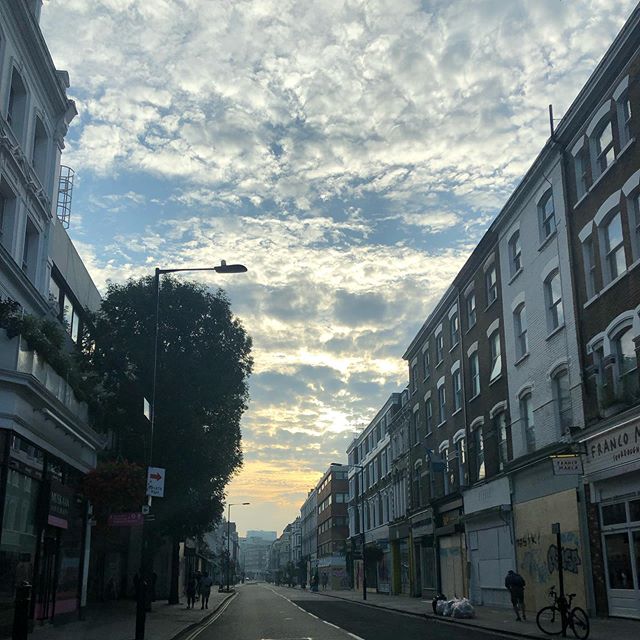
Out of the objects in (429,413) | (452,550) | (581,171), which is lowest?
(452,550)

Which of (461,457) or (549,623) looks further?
(461,457)

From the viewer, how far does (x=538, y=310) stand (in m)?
25.8

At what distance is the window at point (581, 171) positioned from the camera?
22.7 metres

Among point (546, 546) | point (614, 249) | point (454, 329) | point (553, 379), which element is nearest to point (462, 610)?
point (546, 546)

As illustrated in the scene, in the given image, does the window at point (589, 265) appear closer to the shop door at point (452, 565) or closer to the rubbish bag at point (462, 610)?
the rubbish bag at point (462, 610)

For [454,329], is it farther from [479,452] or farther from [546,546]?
[546,546]

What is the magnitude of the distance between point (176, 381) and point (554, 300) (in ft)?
48.7

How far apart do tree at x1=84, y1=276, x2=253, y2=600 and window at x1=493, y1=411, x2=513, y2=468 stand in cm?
1057

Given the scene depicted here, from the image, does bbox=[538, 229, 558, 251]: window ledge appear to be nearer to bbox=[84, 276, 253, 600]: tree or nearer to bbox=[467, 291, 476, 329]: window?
bbox=[467, 291, 476, 329]: window

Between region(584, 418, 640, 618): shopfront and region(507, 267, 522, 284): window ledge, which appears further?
region(507, 267, 522, 284): window ledge

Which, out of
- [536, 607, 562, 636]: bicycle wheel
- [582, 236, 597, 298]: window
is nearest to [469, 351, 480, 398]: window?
[582, 236, 597, 298]: window

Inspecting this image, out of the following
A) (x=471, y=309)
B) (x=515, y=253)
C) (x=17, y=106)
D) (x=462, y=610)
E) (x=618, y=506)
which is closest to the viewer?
(x=618, y=506)

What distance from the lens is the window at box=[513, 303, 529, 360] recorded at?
2767 centimetres

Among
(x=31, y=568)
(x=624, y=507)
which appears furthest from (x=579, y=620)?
(x=31, y=568)
